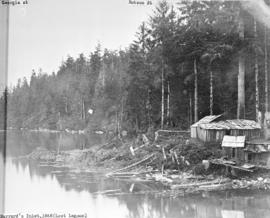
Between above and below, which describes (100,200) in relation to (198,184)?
below

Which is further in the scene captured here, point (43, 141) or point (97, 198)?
point (43, 141)

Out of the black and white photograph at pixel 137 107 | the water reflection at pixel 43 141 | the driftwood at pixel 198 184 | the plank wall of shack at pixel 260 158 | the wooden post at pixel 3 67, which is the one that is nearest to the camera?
the wooden post at pixel 3 67

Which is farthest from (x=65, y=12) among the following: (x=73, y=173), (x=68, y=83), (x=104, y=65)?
(x=73, y=173)

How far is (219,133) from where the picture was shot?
21.7 ft

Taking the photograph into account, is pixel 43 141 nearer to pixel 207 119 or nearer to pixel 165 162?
pixel 165 162

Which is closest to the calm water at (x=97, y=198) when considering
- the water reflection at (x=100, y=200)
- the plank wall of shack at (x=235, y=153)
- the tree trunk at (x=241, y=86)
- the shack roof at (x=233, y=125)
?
the water reflection at (x=100, y=200)

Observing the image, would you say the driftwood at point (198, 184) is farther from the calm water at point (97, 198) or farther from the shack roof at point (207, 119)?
the shack roof at point (207, 119)

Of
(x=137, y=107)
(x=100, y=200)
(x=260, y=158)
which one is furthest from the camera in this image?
(x=137, y=107)

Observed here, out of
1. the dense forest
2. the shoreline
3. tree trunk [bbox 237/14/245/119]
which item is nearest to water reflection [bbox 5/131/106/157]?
the shoreline

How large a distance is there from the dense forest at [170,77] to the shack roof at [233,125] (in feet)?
0.41

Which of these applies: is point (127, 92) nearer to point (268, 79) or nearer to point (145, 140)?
point (145, 140)

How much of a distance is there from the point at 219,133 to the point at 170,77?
4.36 ft

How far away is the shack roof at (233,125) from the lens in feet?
21.0

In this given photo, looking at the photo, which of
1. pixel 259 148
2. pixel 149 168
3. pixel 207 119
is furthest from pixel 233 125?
pixel 149 168
